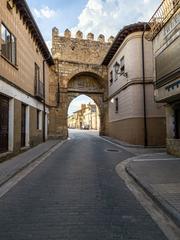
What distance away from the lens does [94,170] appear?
1011 centimetres

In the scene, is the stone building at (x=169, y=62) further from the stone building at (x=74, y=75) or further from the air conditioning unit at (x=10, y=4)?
the stone building at (x=74, y=75)

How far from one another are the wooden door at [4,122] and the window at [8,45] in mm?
1931

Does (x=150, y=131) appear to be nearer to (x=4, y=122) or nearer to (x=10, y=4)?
(x=4, y=122)

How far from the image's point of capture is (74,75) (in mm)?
29641

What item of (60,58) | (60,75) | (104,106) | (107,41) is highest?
(107,41)

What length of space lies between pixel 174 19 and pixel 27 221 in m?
9.97

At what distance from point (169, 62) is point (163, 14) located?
2.68 metres

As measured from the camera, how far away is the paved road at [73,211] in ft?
14.0

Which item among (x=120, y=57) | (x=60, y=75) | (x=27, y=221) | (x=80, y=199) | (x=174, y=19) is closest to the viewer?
(x=27, y=221)

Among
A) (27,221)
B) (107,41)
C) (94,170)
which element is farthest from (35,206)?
(107,41)

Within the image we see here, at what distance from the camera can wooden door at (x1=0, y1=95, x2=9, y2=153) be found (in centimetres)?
1239

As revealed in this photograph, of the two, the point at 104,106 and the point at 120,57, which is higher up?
the point at 120,57

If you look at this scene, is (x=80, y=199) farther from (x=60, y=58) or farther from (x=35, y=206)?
(x=60, y=58)

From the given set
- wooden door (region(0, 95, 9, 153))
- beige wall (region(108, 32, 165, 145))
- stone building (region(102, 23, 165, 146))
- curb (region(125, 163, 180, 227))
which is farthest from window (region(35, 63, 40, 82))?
curb (region(125, 163, 180, 227))
